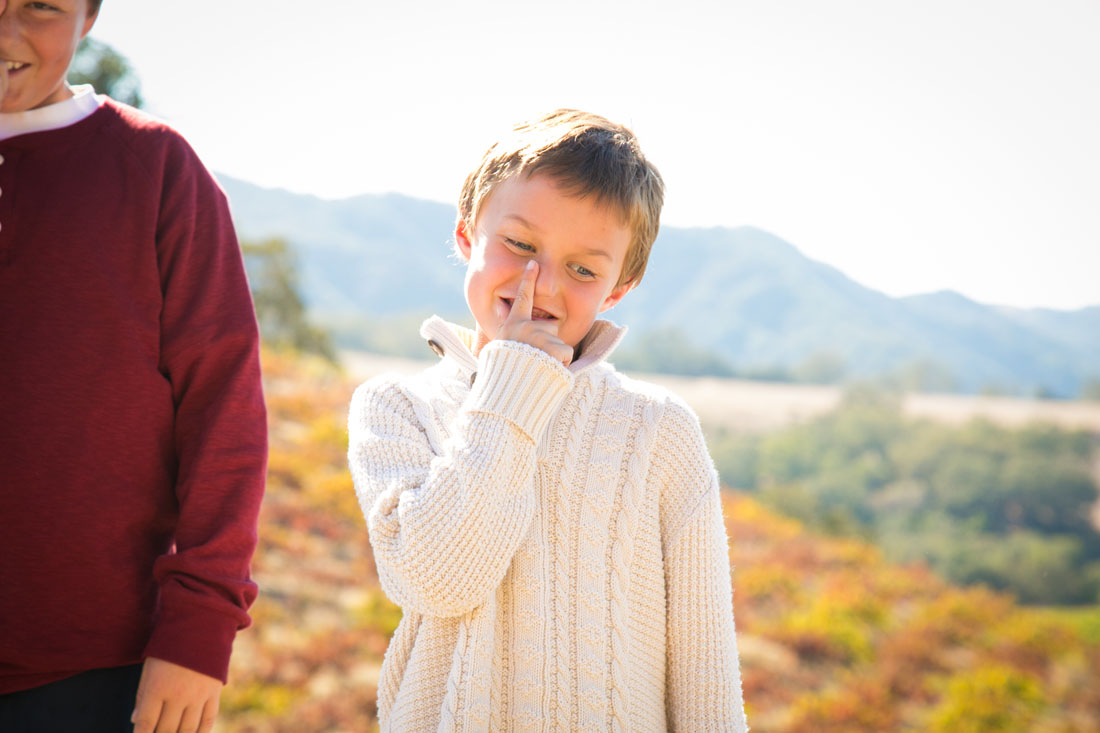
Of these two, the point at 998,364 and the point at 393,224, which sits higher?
the point at 998,364

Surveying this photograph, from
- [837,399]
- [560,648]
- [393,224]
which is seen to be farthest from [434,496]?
[393,224]

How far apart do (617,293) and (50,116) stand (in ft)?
3.03

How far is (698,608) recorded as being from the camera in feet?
4.63

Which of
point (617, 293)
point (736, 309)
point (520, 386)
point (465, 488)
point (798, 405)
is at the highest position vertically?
point (617, 293)

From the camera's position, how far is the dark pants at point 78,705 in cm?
122

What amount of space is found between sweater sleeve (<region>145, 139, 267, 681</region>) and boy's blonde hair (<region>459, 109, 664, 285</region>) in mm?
427

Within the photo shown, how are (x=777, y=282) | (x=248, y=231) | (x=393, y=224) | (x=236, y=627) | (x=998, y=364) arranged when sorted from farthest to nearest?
(x=393, y=224)
(x=777, y=282)
(x=248, y=231)
(x=998, y=364)
(x=236, y=627)

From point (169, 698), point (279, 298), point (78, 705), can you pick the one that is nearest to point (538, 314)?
point (169, 698)

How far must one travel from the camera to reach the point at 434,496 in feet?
4.26

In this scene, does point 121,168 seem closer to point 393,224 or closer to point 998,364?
point 998,364

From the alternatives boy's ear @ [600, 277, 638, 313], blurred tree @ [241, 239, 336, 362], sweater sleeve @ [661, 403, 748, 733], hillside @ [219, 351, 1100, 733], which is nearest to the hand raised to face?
boy's ear @ [600, 277, 638, 313]

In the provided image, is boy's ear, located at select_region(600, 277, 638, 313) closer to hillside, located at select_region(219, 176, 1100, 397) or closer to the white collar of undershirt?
the white collar of undershirt

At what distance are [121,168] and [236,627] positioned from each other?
2.30ft

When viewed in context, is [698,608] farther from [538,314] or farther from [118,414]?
[118,414]
